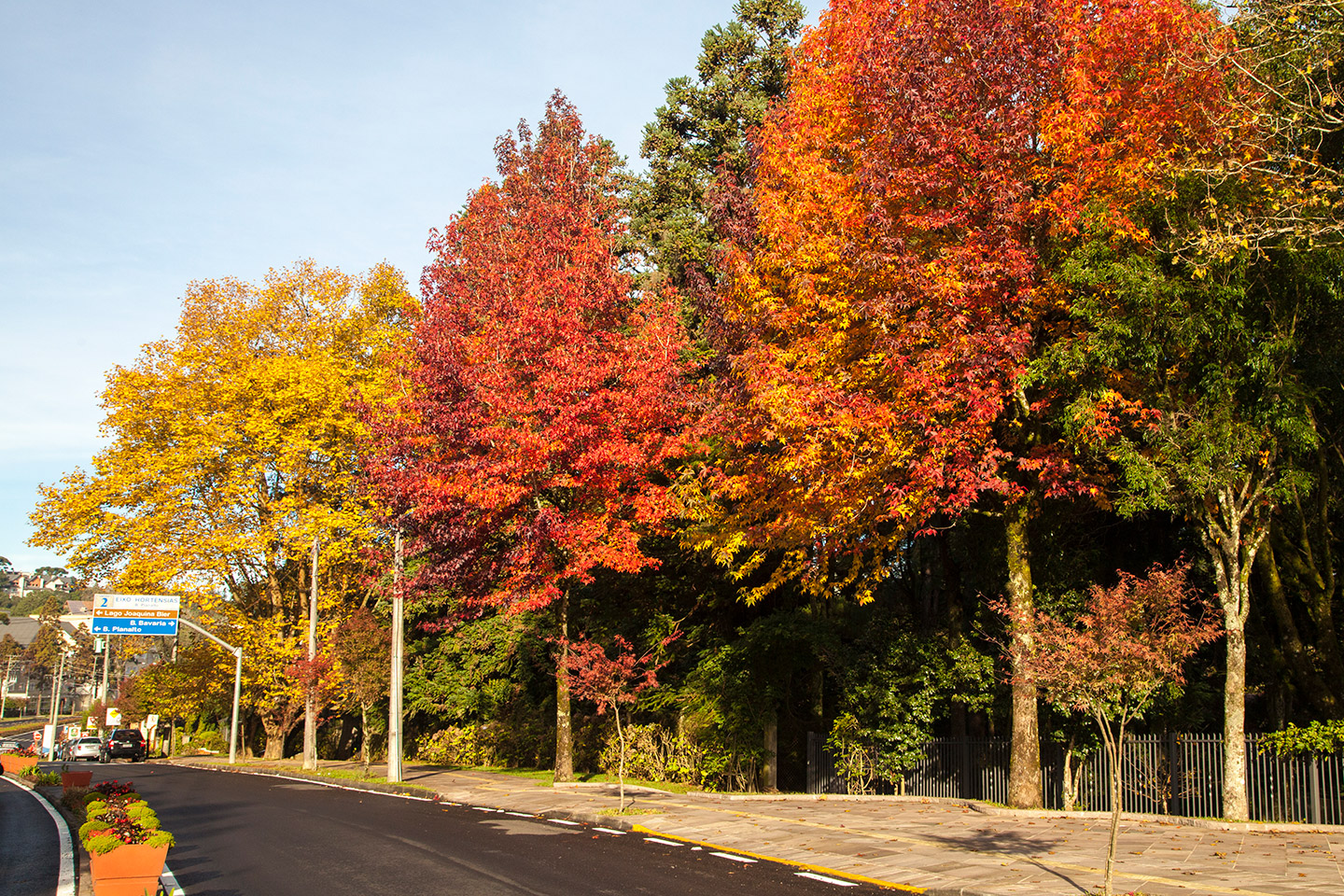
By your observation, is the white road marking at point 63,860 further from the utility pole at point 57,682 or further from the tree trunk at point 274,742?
the utility pole at point 57,682

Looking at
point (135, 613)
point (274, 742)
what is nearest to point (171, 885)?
point (135, 613)

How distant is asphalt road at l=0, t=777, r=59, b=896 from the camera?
11.2 m

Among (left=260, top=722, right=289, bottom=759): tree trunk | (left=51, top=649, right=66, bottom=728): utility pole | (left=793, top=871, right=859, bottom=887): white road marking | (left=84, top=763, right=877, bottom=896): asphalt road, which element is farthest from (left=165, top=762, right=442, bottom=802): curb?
(left=51, top=649, right=66, bottom=728): utility pole

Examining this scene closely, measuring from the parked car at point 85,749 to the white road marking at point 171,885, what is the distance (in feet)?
159

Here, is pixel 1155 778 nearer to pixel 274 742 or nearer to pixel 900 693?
pixel 900 693

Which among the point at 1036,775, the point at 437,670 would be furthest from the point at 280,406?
the point at 1036,775

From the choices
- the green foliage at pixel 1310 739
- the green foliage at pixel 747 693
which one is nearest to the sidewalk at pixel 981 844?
the green foliage at pixel 1310 739

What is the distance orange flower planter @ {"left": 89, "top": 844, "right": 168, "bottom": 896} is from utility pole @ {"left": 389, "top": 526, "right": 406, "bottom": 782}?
15.7m

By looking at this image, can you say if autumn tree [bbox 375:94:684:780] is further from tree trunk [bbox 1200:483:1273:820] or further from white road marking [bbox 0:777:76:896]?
tree trunk [bbox 1200:483:1273:820]

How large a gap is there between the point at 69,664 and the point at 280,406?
11556 centimetres

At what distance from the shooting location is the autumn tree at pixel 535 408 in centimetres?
2050

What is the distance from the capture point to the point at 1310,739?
14422 millimetres

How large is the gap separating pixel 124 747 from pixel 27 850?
4413 centimetres

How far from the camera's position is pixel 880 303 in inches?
619
